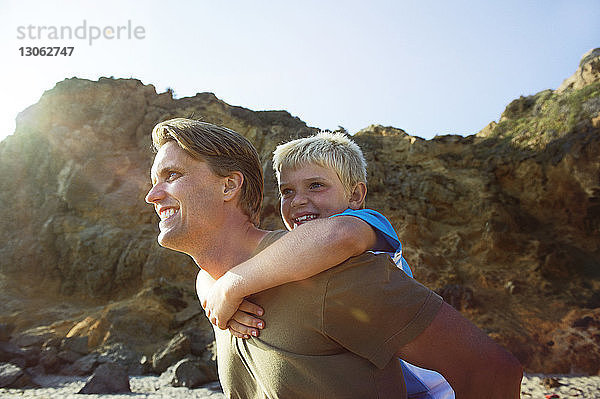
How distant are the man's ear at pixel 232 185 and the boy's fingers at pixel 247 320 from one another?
458mm

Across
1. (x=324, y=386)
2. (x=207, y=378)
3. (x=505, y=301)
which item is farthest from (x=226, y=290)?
(x=505, y=301)

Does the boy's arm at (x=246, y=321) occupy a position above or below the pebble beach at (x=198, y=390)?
above

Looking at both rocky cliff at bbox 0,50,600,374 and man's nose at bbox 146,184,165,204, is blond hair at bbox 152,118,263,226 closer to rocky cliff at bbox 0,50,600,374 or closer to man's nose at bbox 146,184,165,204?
man's nose at bbox 146,184,165,204

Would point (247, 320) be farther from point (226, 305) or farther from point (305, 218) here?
point (305, 218)

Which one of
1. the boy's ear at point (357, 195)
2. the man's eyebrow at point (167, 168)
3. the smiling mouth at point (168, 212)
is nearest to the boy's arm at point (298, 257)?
the smiling mouth at point (168, 212)

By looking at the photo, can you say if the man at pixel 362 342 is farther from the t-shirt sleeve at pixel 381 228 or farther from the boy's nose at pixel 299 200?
the boy's nose at pixel 299 200

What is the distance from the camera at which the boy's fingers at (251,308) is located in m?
1.35

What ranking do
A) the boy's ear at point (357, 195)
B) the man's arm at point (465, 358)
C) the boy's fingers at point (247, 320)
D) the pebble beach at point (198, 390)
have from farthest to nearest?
the pebble beach at point (198, 390), the boy's ear at point (357, 195), the boy's fingers at point (247, 320), the man's arm at point (465, 358)

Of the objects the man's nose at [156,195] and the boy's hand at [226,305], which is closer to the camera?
the boy's hand at [226,305]

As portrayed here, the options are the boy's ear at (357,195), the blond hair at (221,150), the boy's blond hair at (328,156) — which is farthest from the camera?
the boy's ear at (357,195)

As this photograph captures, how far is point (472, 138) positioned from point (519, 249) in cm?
698

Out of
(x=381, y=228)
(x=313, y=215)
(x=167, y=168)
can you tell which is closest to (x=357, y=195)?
(x=313, y=215)

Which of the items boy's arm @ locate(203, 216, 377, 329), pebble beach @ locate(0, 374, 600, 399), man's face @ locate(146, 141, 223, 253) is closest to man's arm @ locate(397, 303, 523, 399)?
boy's arm @ locate(203, 216, 377, 329)

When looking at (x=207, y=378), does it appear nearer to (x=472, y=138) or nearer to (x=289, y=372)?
(x=289, y=372)
